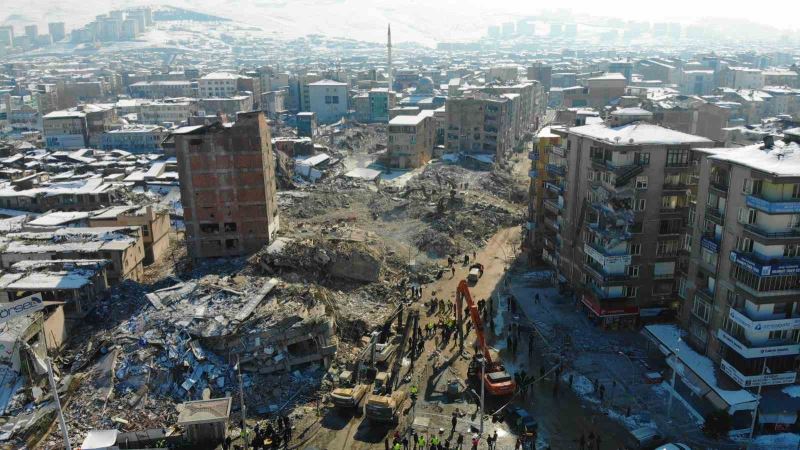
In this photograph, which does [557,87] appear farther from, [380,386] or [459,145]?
[380,386]

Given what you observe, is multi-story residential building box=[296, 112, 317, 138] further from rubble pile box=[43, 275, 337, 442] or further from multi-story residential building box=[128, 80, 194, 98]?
rubble pile box=[43, 275, 337, 442]

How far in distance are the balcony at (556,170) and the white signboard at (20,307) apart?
3681 cm

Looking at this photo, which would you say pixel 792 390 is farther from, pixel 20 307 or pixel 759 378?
pixel 20 307

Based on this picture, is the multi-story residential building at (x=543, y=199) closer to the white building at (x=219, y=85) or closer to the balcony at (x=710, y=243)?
the balcony at (x=710, y=243)

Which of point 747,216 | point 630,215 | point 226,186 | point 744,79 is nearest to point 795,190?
point 747,216

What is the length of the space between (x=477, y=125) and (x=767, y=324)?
2737 inches

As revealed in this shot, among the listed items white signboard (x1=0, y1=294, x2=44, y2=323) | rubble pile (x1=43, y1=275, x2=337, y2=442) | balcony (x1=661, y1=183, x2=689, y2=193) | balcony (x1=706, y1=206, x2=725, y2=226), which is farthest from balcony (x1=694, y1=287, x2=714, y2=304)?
white signboard (x1=0, y1=294, x2=44, y2=323)

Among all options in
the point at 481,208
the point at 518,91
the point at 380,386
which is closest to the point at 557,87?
the point at 518,91

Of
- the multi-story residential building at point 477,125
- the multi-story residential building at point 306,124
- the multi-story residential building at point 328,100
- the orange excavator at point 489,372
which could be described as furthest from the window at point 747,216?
the multi-story residential building at point 328,100

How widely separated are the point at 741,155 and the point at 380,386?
23.1 meters

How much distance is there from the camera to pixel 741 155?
32.0m

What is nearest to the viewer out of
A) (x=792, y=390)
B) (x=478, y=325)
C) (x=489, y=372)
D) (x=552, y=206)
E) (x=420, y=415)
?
(x=792, y=390)

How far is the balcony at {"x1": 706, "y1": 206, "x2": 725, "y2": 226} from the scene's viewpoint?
3259 centimetres

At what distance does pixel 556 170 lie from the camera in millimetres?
48094
